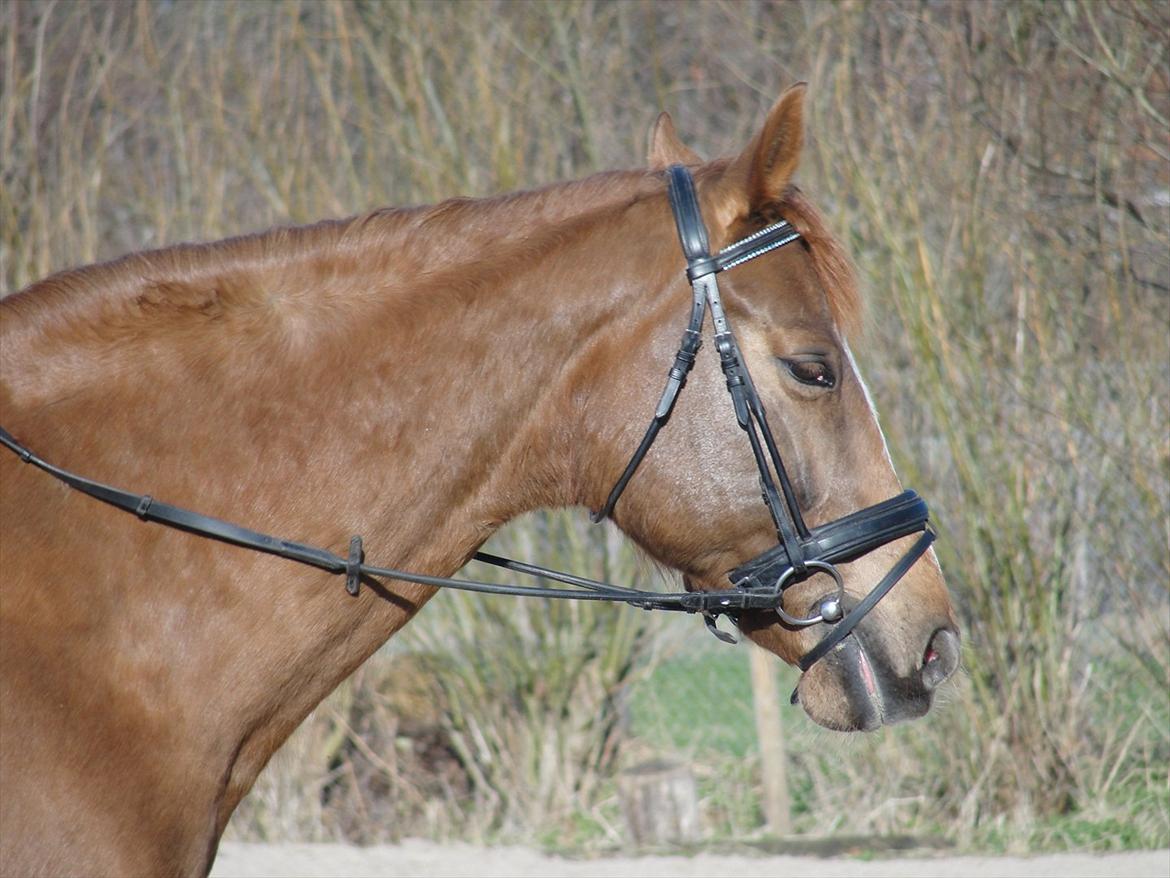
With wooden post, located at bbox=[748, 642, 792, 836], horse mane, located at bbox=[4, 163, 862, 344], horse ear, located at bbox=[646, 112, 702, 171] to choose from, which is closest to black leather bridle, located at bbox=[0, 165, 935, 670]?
horse mane, located at bbox=[4, 163, 862, 344]

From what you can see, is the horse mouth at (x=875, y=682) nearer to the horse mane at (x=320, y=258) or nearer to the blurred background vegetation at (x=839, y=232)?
the horse mane at (x=320, y=258)

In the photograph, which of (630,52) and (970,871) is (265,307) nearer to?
(970,871)

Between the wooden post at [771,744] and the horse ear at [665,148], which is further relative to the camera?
the wooden post at [771,744]

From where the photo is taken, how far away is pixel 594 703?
20.4 ft

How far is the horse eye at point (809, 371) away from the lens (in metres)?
2.23

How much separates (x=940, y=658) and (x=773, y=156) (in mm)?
994

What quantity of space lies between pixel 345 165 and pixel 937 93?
301 cm

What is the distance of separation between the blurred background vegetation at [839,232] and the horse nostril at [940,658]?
307cm

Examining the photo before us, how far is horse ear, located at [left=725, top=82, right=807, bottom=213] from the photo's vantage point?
86.5 inches

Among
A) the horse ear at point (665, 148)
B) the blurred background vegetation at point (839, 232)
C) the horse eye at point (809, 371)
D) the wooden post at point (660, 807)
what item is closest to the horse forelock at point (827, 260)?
the horse eye at point (809, 371)

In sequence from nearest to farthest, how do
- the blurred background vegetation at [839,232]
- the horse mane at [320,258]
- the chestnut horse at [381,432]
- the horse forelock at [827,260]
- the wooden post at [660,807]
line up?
the chestnut horse at [381,432]
the horse mane at [320,258]
the horse forelock at [827,260]
the blurred background vegetation at [839,232]
the wooden post at [660,807]

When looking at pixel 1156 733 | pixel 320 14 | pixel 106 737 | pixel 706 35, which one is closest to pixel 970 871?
pixel 1156 733

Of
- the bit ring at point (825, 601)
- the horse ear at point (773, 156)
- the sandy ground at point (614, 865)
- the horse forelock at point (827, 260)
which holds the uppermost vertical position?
the horse ear at point (773, 156)

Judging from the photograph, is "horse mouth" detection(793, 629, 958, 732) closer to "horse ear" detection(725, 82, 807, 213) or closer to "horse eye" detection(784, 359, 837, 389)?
"horse eye" detection(784, 359, 837, 389)
